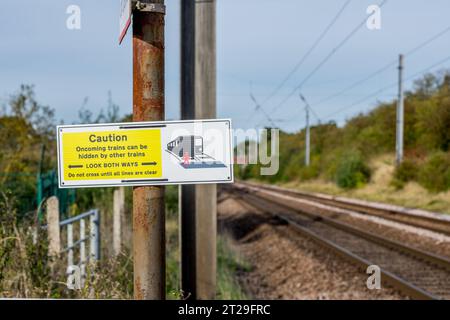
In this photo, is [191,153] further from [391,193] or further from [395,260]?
[391,193]

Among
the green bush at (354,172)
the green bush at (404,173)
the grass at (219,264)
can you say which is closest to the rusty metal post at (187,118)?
the grass at (219,264)

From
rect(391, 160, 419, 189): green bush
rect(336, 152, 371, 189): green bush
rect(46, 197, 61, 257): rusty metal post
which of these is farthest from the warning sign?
rect(336, 152, 371, 189): green bush

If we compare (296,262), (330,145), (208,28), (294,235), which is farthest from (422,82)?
(208,28)

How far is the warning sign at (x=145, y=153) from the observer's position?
2033 mm

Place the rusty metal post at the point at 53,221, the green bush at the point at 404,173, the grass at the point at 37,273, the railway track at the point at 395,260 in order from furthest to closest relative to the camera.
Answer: the green bush at the point at 404,173 < the railway track at the point at 395,260 < the rusty metal post at the point at 53,221 < the grass at the point at 37,273

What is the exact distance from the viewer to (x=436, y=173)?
25359mm

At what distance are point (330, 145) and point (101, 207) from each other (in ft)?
161

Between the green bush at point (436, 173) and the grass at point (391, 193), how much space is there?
377 mm

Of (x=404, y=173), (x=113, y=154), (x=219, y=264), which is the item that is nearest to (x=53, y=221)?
(x=113, y=154)

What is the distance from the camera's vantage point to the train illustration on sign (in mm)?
2047

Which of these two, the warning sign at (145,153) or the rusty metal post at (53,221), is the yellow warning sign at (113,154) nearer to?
the warning sign at (145,153)

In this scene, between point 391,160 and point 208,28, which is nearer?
point 208,28
